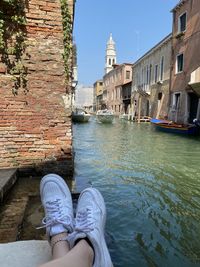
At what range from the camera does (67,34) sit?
3.44 m

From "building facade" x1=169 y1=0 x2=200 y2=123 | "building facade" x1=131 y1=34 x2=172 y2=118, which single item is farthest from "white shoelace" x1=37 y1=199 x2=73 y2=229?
"building facade" x1=131 y1=34 x2=172 y2=118

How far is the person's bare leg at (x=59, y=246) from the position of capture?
1.31 m

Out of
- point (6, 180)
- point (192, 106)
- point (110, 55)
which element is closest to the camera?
point (6, 180)

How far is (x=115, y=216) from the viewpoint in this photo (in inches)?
108

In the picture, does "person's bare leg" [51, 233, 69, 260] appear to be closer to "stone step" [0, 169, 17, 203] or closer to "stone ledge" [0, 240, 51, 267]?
"stone ledge" [0, 240, 51, 267]

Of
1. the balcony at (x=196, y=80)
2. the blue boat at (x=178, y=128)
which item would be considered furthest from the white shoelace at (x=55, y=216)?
the balcony at (x=196, y=80)

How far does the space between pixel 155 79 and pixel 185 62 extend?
604cm

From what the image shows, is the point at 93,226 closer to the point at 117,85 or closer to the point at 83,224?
the point at 83,224

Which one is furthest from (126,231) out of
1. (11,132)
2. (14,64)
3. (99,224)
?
(14,64)

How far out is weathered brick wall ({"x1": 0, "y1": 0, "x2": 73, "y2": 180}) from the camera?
3.30m

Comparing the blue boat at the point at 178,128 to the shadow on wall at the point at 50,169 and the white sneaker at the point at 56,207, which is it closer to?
the shadow on wall at the point at 50,169

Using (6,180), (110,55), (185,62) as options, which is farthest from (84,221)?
(110,55)

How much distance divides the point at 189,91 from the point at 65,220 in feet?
45.8

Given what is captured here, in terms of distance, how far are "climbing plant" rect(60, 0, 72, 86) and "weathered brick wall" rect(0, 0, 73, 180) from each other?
5 cm
